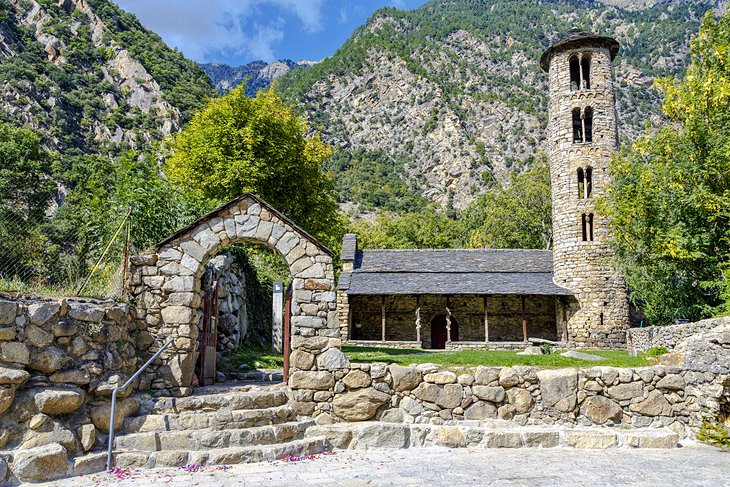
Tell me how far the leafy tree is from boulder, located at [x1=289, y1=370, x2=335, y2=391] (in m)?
38.7

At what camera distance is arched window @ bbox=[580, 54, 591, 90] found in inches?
1012

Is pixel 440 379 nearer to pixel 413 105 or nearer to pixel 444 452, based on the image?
pixel 444 452

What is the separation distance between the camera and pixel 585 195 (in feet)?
80.7

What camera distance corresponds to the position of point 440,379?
911 centimetres

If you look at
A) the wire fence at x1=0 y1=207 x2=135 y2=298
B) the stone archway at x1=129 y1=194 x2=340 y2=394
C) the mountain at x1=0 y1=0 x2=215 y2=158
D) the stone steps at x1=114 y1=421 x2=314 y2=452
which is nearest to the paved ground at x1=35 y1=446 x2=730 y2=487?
the stone steps at x1=114 y1=421 x2=314 y2=452

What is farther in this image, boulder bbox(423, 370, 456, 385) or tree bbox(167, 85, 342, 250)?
tree bbox(167, 85, 342, 250)

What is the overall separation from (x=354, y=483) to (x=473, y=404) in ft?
11.0

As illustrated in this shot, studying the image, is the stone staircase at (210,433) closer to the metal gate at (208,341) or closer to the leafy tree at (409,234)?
the metal gate at (208,341)

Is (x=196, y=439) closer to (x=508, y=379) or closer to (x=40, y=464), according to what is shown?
(x=40, y=464)

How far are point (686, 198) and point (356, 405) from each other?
1253cm

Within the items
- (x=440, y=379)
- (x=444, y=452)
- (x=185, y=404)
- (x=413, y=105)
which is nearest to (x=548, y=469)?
(x=444, y=452)

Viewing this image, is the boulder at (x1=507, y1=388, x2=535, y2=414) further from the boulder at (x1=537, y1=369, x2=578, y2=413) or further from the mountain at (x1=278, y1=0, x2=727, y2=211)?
the mountain at (x1=278, y1=0, x2=727, y2=211)

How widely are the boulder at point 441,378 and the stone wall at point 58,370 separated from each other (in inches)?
184

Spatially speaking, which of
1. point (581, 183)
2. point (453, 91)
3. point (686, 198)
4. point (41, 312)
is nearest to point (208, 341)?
point (41, 312)
